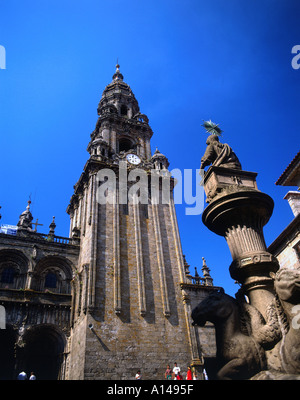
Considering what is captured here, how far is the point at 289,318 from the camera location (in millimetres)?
6125

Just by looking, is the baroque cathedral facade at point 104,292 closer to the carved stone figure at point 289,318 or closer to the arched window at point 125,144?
the arched window at point 125,144

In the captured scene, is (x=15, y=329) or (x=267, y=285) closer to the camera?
(x=267, y=285)

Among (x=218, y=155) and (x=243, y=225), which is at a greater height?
(x=218, y=155)

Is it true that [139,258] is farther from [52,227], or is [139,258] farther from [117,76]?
[117,76]

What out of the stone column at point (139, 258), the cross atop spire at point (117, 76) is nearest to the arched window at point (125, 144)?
the stone column at point (139, 258)

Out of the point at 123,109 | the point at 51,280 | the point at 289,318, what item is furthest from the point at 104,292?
the point at 123,109

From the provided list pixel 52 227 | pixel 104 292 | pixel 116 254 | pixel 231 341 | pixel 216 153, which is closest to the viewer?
pixel 231 341

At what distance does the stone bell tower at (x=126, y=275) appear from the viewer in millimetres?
19672

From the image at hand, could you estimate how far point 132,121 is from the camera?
37500 mm

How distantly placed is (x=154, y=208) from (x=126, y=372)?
14108 millimetres

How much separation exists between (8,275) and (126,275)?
963 centimetres

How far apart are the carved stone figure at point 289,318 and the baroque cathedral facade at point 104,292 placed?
1536 centimetres
